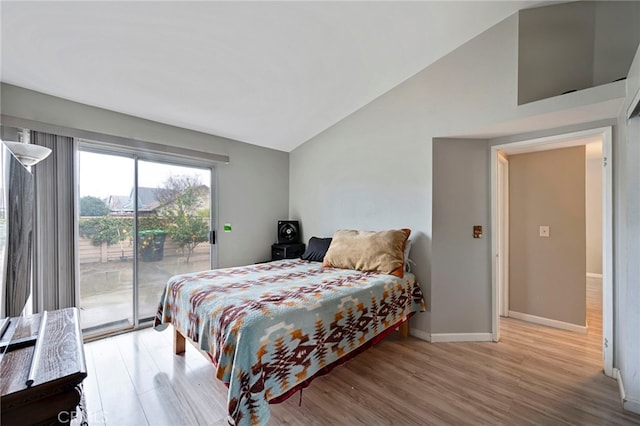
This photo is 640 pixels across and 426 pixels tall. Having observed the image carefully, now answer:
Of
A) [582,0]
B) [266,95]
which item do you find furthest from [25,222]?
[582,0]

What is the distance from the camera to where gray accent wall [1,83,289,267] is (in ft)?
7.73

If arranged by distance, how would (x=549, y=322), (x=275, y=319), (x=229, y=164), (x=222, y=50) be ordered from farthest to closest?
(x=229, y=164) → (x=549, y=322) → (x=222, y=50) → (x=275, y=319)

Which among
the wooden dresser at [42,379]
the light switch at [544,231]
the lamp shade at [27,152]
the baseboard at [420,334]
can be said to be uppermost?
the lamp shade at [27,152]

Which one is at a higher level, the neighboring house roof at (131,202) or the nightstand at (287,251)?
the neighboring house roof at (131,202)

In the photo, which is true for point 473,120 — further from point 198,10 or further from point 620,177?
point 198,10

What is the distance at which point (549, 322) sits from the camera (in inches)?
119

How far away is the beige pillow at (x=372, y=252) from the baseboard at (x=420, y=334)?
0.76 m

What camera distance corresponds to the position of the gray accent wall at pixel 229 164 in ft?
7.73

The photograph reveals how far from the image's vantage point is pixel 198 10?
5.66ft

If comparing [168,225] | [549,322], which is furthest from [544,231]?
[168,225]

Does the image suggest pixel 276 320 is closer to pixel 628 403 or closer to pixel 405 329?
pixel 405 329

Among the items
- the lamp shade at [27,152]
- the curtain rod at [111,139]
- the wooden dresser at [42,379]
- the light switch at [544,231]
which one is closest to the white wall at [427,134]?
the light switch at [544,231]

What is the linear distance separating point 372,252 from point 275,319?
4.62 ft

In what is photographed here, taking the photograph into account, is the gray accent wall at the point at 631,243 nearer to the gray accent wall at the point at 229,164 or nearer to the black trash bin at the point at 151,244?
the gray accent wall at the point at 229,164
